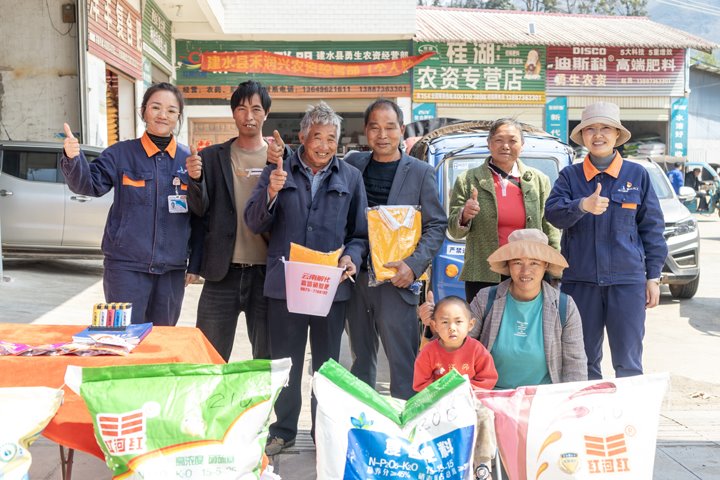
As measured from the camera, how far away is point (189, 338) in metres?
3.22

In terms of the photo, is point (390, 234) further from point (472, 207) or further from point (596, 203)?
point (596, 203)

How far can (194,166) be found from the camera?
3.76m

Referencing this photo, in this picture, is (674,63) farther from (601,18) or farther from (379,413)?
(379,413)

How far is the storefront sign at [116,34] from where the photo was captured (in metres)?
10.9

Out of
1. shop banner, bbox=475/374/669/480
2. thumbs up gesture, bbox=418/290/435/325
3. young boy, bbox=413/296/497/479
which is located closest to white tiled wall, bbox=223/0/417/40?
thumbs up gesture, bbox=418/290/435/325

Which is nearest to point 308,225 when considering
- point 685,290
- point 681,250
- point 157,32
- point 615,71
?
point 681,250

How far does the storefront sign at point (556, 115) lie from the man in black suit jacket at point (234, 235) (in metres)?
17.5

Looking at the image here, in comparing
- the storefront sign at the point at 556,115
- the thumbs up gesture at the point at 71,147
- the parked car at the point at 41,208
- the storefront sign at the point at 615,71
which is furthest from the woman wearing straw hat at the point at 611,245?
the storefront sign at the point at 615,71

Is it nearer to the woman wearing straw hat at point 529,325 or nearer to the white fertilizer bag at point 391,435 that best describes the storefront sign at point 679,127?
the woman wearing straw hat at point 529,325

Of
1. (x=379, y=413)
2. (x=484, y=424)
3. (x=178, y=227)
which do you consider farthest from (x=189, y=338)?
(x=484, y=424)

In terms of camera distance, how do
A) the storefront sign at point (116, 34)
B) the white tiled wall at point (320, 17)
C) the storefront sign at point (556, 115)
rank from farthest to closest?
1. the storefront sign at point (556, 115)
2. the white tiled wall at point (320, 17)
3. the storefront sign at point (116, 34)

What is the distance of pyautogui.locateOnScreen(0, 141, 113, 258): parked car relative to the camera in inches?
389

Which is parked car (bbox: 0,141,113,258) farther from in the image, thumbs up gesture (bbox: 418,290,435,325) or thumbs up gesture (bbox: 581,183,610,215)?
thumbs up gesture (bbox: 581,183,610,215)

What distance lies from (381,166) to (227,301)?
1.11 m
